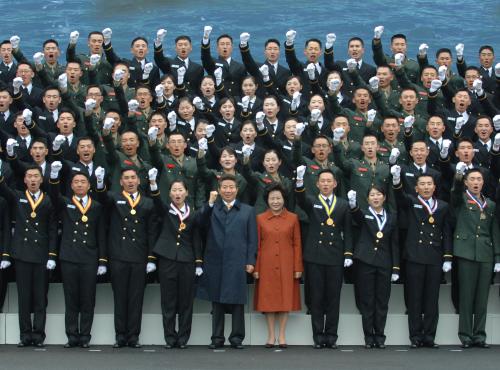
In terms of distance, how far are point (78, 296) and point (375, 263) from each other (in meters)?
2.57

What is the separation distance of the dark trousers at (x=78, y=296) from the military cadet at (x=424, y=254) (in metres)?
2.74

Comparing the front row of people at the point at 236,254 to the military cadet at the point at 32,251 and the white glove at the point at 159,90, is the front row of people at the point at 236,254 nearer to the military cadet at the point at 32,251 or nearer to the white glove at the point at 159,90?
the military cadet at the point at 32,251

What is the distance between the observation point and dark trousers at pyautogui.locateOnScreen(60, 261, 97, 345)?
12.3 m

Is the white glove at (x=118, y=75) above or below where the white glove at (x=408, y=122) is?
above

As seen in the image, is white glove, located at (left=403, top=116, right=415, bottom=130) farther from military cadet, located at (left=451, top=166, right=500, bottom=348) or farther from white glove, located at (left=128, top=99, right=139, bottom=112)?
white glove, located at (left=128, top=99, right=139, bottom=112)

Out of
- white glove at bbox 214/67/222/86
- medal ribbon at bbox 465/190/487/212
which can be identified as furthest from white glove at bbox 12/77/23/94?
medal ribbon at bbox 465/190/487/212

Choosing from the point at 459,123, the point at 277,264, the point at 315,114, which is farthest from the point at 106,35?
the point at 459,123

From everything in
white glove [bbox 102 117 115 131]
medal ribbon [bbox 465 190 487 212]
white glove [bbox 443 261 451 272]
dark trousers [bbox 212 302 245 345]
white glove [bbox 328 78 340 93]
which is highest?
white glove [bbox 328 78 340 93]

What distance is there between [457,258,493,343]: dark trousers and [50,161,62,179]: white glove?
11.6ft

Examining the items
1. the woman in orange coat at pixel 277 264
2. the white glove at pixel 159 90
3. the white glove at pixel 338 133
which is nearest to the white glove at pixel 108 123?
the white glove at pixel 159 90

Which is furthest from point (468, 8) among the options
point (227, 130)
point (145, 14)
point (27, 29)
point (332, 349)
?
point (332, 349)

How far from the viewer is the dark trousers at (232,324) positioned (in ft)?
40.2

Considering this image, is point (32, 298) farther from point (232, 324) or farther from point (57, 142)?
point (232, 324)

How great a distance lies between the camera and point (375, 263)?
12391 mm
